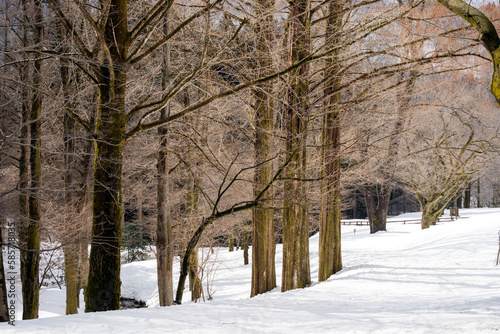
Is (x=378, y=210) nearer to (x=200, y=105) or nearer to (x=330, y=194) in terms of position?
(x=330, y=194)

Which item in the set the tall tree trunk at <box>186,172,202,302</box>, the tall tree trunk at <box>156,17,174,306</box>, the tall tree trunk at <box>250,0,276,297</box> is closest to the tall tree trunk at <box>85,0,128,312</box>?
the tall tree trunk at <box>250,0,276,297</box>

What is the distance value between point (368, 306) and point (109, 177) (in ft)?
15.9

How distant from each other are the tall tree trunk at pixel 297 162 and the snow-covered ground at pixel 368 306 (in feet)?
2.60

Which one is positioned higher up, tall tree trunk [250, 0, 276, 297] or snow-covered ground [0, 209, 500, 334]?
tall tree trunk [250, 0, 276, 297]

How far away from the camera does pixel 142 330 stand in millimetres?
5180

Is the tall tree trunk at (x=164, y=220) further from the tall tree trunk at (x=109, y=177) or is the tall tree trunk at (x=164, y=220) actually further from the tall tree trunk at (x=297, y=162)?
the tall tree trunk at (x=109, y=177)

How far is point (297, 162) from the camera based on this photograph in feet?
34.7

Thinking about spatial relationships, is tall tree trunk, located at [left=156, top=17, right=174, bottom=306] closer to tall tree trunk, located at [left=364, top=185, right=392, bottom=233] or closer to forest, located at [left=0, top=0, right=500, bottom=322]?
forest, located at [left=0, top=0, right=500, bottom=322]

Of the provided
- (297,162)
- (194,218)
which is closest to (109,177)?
(297,162)

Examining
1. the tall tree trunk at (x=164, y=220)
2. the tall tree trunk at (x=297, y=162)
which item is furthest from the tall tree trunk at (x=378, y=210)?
the tall tree trunk at (x=164, y=220)

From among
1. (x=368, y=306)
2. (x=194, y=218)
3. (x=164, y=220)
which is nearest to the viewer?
(x=368, y=306)

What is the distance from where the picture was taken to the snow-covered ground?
5.44 m

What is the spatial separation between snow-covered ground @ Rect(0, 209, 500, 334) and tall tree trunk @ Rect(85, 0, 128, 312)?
95 centimetres

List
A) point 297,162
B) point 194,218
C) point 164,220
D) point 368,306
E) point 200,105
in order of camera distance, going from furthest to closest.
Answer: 1. point 194,218
2. point 164,220
3. point 297,162
4. point 368,306
5. point 200,105
